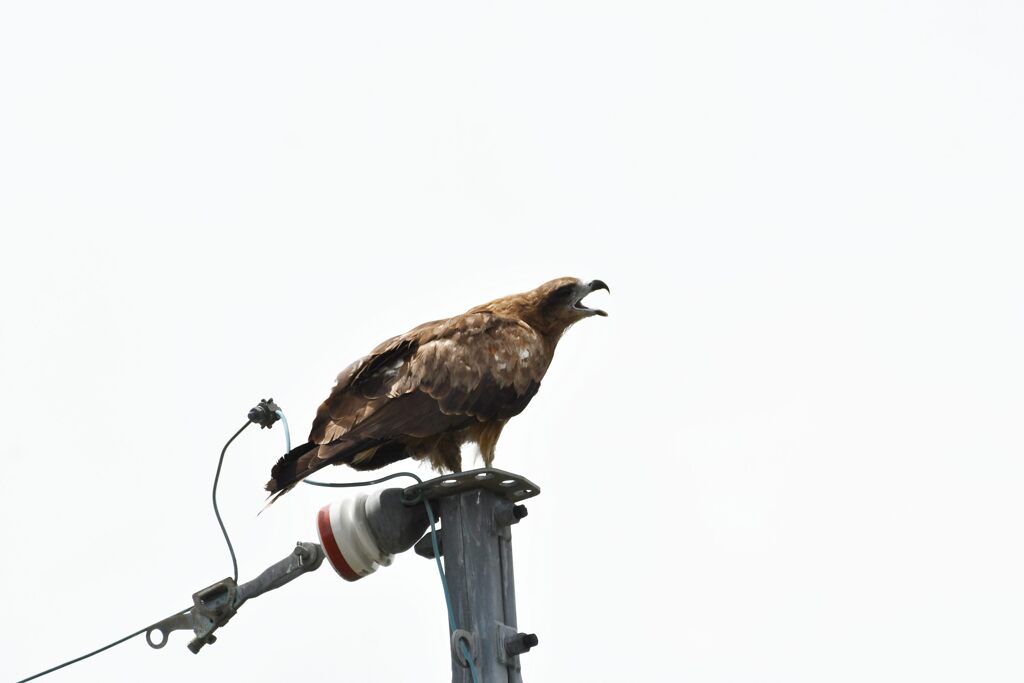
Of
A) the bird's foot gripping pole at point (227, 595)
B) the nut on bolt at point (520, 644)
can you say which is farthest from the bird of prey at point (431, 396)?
the nut on bolt at point (520, 644)

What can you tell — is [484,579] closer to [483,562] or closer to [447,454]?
[483,562]

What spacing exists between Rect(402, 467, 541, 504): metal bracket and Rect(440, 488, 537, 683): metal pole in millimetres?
34

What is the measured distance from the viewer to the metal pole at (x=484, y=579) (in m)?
4.86

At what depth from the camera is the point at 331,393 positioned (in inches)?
259

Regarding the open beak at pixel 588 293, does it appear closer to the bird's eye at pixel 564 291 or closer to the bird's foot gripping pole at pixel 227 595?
the bird's eye at pixel 564 291

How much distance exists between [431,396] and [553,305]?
1.53m

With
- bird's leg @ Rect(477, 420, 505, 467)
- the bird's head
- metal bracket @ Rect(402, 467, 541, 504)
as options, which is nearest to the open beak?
the bird's head

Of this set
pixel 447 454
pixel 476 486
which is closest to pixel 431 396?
pixel 447 454

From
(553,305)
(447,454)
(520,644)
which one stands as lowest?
(520,644)

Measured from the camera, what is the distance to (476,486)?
511 cm

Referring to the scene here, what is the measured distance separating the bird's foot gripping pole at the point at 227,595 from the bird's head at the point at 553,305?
9.55ft

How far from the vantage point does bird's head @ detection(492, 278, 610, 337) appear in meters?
7.79

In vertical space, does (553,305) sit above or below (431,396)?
above

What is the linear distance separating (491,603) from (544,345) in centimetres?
289
